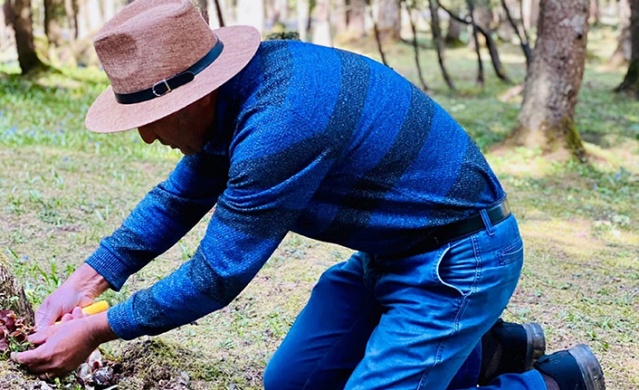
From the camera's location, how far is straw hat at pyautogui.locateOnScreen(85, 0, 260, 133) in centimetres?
210

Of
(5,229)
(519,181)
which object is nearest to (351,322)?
(5,229)

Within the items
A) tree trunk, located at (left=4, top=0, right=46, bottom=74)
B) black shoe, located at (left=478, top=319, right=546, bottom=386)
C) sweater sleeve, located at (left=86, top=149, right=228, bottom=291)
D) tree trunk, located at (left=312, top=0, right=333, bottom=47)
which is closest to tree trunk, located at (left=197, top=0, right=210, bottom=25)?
sweater sleeve, located at (left=86, top=149, right=228, bottom=291)

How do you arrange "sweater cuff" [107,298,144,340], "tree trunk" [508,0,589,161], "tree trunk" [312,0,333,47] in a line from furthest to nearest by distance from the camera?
"tree trunk" [312,0,333,47] → "tree trunk" [508,0,589,161] → "sweater cuff" [107,298,144,340]

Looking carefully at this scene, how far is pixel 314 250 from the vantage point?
5.12 m

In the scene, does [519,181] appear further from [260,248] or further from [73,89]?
[73,89]

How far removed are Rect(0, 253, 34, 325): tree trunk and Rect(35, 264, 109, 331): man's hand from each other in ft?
0.56

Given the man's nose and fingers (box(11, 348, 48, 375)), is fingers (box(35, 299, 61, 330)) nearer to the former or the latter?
fingers (box(11, 348, 48, 375))

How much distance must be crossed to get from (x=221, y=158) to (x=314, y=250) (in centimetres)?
270

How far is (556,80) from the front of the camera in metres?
7.77

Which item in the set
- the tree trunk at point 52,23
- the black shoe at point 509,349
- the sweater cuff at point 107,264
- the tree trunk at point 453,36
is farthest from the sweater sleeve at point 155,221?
the tree trunk at point 453,36

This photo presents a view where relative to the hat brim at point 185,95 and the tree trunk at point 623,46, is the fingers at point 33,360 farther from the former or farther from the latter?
the tree trunk at point 623,46

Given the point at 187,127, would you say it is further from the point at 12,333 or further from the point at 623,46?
the point at 623,46

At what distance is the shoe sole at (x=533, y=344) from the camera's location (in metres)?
2.99

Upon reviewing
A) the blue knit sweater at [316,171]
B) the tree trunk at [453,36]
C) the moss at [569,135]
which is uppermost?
the blue knit sweater at [316,171]
